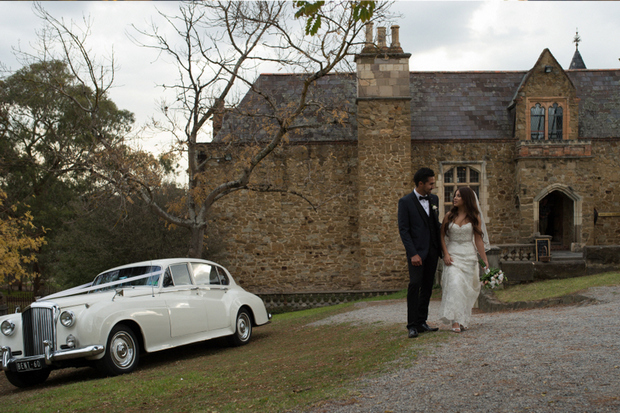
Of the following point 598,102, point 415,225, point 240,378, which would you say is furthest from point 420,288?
point 598,102

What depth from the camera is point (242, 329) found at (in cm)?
A: 996

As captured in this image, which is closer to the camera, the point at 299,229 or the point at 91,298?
the point at 91,298

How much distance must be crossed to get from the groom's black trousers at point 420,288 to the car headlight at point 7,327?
5.45 metres

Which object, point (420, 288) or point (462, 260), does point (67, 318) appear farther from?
point (462, 260)

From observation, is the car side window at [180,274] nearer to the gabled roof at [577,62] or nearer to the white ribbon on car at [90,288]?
the white ribbon on car at [90,288]

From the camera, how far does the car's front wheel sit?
7.28 meters

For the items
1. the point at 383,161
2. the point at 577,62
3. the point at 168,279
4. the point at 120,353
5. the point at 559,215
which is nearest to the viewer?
the point at 120,353

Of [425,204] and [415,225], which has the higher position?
[425,204]

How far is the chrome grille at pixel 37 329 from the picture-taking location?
7238 millimetres

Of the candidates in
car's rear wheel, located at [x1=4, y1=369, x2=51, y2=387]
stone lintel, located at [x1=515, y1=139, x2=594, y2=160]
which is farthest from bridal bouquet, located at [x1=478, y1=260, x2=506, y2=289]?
stone lintel, located at [x1=515, y1=139, x2=594, y2=160]

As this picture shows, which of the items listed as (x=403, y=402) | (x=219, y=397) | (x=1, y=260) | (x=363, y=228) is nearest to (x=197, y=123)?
(x=1, y=260)

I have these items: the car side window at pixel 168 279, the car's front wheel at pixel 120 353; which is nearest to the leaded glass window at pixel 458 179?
the car side window at pixel 168 279

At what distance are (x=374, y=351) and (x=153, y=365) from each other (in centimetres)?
383

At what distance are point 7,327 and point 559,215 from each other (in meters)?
18.9
